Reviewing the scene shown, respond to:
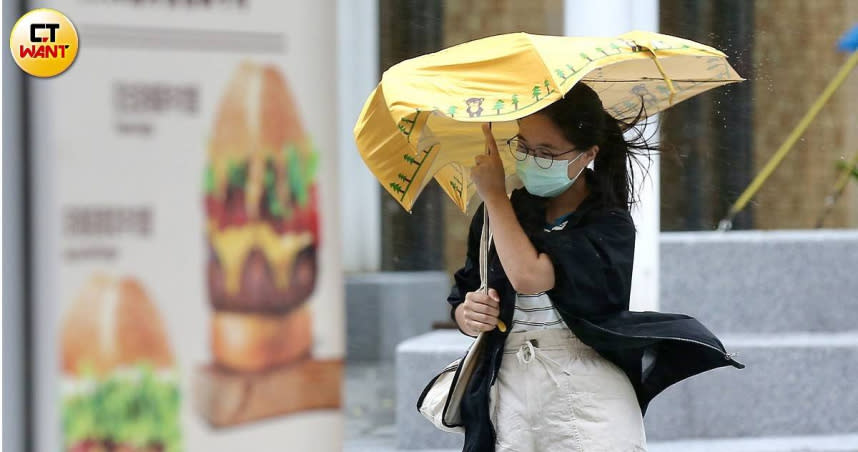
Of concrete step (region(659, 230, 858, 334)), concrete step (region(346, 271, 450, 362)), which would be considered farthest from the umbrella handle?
concrete step (region(346, 271, 450, 362))

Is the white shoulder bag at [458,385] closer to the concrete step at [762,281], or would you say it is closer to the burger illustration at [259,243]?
the burger illustration at [259,243]

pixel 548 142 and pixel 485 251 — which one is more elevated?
pixel 548 142

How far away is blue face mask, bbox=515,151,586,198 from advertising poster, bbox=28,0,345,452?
1.91 feet

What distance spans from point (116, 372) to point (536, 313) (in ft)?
3.01

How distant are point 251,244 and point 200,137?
8.3 inches

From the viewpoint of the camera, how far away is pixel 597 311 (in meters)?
2.49

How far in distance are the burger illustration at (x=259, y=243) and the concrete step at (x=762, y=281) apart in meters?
2.97

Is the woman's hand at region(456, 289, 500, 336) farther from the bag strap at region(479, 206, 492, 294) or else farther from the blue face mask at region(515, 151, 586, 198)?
the blue face mask at region(515, 151, 586, 198)

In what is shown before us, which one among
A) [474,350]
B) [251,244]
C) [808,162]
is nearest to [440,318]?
[808,162]

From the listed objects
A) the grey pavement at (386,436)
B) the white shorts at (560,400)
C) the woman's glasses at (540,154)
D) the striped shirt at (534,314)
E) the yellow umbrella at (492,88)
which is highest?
the yellow umbrella at (492,88)

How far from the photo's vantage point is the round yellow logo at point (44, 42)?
2.08 meters

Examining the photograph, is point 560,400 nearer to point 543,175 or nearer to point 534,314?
point 534,314

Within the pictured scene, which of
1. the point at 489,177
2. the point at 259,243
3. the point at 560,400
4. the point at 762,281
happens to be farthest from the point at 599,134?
the point at 762,281

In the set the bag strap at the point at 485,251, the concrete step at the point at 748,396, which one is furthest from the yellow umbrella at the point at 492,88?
the concrete step at the point at 748,396
